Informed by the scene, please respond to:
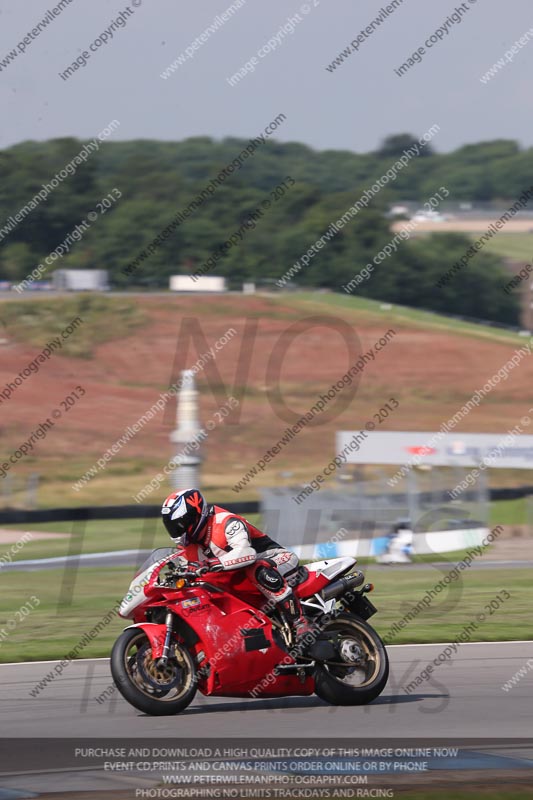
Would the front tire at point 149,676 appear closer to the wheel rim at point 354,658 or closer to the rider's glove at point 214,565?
the rider's glove at point 214,565

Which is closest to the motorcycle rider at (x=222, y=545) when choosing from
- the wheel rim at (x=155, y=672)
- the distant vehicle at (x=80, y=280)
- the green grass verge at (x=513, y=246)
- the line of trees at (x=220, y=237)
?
the wheel rim at (x=155, y=672)

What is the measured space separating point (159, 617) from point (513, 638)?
16.8 ft

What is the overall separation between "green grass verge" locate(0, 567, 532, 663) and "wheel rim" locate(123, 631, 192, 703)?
3.96 meters

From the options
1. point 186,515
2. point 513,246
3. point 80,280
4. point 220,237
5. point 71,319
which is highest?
point 513,246

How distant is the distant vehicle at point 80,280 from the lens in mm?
64062

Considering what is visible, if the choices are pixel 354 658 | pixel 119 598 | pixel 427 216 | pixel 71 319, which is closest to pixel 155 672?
pixel 354 658

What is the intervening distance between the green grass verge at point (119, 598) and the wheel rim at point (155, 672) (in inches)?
156

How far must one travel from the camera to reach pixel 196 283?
6831 cm

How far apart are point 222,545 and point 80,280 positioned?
58093 millimetres

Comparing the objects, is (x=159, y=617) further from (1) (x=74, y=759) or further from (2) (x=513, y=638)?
(2) (x=513, y=638)

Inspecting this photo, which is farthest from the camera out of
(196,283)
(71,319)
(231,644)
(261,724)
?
(196,283)

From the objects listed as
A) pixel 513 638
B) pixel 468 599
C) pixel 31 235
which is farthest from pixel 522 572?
pixel 31 235

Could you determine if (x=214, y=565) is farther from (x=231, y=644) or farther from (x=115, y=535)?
(x=115, y=535)

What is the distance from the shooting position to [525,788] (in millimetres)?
5629
